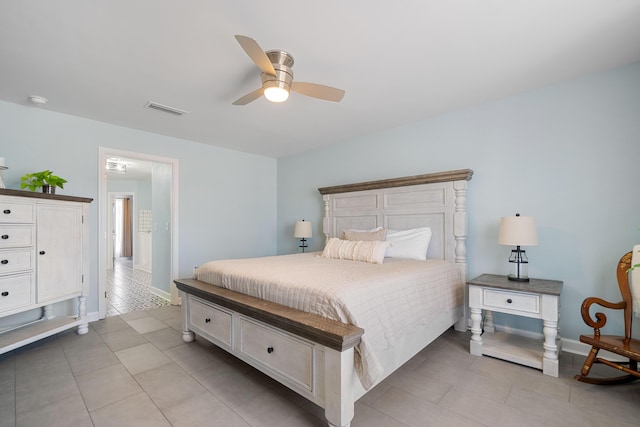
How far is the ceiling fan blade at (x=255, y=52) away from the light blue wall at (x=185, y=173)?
1975mm

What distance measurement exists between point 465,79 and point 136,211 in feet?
27.2

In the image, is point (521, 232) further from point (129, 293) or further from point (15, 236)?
point (129, 293)

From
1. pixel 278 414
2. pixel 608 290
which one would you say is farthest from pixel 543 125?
pixel 278 414

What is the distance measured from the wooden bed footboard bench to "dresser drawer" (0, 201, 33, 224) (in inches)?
66.8

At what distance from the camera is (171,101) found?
3029mm

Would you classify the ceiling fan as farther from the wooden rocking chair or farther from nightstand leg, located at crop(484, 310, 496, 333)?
nightstand leg, located at crop(484, 310, 496, 333)

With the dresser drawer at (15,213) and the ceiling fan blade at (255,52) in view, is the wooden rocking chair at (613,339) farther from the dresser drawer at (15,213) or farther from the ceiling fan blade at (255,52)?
the dresser drawer at (15,213)

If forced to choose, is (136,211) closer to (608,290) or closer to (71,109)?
(71,109)

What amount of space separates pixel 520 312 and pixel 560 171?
137 centimetres

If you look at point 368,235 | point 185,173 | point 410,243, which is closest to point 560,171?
point 410,243

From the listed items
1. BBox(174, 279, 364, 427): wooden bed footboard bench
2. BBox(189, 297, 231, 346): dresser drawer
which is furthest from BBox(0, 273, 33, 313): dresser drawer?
BBox(174, 279, 364, 427): wooden bed footboard bench

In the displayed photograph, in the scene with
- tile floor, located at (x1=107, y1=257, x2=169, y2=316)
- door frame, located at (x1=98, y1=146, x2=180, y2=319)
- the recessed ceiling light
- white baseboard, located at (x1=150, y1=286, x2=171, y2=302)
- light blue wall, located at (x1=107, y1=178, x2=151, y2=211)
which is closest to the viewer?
the recessed ceiling light

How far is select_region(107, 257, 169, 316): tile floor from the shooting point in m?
4.09

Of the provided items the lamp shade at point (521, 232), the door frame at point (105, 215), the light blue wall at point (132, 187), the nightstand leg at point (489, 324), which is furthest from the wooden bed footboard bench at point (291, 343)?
the light blue wall at point (132, 187)
